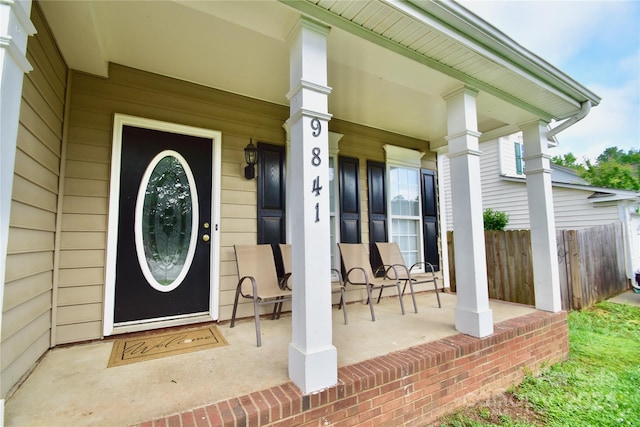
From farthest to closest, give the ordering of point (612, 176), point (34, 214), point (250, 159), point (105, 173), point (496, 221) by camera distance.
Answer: point (612, 176), point (496, 221), point (250, 159), point (105, 173), point (34, 214)

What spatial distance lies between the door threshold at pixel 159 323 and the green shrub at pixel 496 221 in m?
7.27

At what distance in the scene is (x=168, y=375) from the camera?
5.85ft

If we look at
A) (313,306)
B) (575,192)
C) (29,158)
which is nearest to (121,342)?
(29,158)

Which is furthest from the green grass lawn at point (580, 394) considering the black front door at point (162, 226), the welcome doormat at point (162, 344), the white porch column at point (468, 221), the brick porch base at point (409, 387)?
the black front door at point (162, 226)

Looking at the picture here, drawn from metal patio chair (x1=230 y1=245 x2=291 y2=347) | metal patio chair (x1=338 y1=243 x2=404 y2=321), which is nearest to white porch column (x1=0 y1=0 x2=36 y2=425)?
metal patio chair (x1=230 y1=245 x2=291 y2=347)

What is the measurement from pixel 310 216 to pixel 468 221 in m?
1.60

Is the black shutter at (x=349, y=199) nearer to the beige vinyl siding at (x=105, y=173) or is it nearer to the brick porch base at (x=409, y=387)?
the beige vinyl siding at (x=105, y=173)

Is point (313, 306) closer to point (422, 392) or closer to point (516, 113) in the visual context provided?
point (422, 392)

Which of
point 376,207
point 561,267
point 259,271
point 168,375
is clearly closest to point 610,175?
point 561,267

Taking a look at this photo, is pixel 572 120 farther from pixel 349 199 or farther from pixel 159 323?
pixel 159 323

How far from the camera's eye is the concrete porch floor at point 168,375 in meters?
1.42

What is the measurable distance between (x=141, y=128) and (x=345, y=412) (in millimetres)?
2799

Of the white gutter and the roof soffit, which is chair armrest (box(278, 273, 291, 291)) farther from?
the white gutter

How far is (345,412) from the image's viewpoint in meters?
1.64
